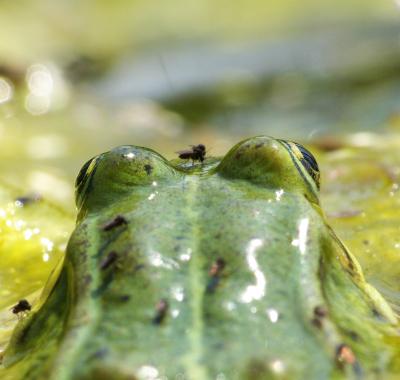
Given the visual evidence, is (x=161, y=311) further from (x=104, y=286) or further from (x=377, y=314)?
(x=377, y=314)

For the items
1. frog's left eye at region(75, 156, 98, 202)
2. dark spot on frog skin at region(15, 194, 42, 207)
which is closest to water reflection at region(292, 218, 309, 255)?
frog's left eye at region(75, 156, 98, 202)

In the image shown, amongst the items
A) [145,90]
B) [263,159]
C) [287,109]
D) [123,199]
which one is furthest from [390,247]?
[145,90]

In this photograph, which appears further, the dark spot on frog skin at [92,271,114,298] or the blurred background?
the blurred background

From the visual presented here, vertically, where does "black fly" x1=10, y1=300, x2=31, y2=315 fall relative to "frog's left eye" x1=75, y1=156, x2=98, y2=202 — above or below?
below

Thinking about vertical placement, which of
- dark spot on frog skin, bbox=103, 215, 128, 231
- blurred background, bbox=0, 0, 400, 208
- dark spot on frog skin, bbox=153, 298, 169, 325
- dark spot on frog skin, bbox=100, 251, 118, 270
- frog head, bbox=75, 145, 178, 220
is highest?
blurred background, bbox=0, 0, 400, 208

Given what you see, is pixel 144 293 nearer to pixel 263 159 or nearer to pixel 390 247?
pixel 263 159

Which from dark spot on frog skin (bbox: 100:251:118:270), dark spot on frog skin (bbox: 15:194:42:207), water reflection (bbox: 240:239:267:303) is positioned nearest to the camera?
water reflection (bbox: 240:239:267:303)

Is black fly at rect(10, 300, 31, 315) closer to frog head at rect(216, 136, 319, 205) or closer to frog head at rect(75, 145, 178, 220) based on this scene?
frog head at rect(75, 145, 178, 220)
